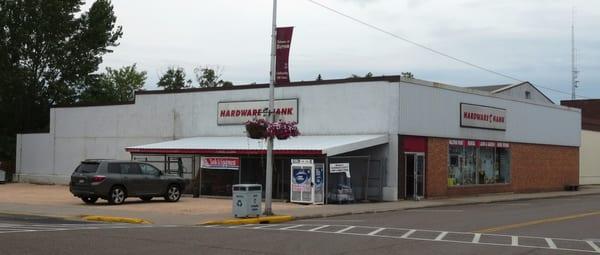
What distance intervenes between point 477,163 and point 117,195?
19158mm

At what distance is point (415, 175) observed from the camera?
30.4m

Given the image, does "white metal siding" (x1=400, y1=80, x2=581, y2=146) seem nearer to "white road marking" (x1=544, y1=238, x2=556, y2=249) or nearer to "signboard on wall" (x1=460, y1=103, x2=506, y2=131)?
"signboard on wall" (x1=460, y1=103, x2=506, y2=131)

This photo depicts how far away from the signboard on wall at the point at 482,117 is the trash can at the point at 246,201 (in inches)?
653

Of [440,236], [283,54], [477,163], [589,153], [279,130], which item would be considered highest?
[283,54]

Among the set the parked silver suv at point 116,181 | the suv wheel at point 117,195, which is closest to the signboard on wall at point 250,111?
the parked silver suv at point 116,181

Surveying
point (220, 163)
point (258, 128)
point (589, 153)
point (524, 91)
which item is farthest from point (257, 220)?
point (589, 153)

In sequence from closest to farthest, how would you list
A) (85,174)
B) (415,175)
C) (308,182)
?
(85,174), (308,182), (415,175)

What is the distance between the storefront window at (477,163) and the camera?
33.6 m

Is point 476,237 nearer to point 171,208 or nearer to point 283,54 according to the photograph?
point 283,54

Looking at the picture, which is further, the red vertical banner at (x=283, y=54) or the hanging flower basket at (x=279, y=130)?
the hanging flower basket at (x=279, y=130)

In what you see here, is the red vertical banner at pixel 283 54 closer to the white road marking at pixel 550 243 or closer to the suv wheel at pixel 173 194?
the white road marking at pixel 550 243

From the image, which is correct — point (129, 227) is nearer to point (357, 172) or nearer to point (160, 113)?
point (357, 172)

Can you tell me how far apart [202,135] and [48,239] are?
22.4 m

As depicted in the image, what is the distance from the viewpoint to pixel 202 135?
35.7m
